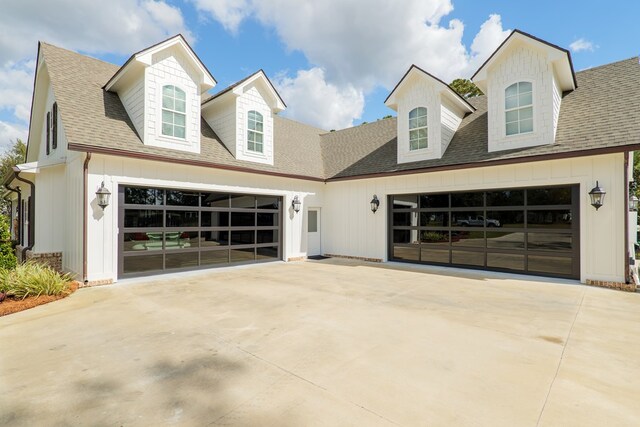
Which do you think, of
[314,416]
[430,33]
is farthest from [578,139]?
[314,416]

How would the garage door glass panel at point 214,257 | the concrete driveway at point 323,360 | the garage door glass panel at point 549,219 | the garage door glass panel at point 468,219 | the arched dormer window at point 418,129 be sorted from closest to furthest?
1. the concrete driveway at point 323,360
2. the garage door glass panel at point 549,219
3. the garage door glass panel at point 468,219
4. the garage door glass panel at point 214,257
5. the arched dormer window at point 418,129

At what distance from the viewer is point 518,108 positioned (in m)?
8.86

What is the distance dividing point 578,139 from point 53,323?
39.8 ft

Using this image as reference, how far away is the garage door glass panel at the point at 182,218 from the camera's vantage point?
8.71 meters

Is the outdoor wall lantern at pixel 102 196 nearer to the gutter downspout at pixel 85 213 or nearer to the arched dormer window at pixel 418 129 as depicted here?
the gutter downspout at pixel 85 213

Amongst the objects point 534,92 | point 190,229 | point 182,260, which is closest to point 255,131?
point 190,229

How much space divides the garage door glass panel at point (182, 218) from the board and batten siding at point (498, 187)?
5721 millimetres

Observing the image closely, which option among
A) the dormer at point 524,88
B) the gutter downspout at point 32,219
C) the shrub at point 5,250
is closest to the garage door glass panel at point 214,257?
the shrub at point 5,250

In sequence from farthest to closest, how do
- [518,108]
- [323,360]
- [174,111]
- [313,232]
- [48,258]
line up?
[313,232] → [174,111] → [518,108] → [48,258] → [323,360]

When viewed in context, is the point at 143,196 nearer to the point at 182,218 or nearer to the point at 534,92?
the point at 182,218

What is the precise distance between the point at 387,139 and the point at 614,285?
8.74 meters

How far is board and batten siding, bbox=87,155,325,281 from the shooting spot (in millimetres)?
7344

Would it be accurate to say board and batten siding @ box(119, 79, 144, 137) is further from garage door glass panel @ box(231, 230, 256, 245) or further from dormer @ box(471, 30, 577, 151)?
dormer @ box(471, 30, 577, 151)

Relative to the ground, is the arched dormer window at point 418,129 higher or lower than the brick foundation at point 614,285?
higher
